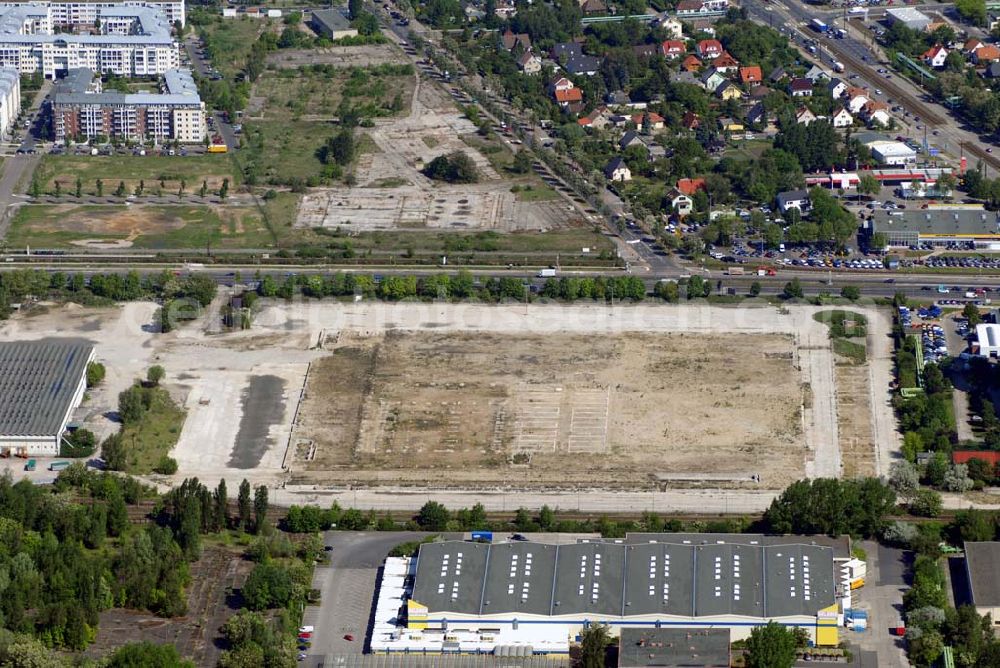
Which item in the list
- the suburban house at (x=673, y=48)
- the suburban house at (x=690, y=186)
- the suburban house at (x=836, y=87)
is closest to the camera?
the suburban house at (x=690, y=186)

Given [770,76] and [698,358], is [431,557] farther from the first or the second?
[770,76]

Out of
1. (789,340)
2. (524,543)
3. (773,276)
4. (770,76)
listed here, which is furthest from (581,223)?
(524,543)

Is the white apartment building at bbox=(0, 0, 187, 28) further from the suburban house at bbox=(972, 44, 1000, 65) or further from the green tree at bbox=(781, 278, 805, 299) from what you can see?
the green tree at bbox=(781, 278, 805, 299)

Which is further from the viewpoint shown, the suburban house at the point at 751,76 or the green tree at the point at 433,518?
the suburban house at the point at 751,76

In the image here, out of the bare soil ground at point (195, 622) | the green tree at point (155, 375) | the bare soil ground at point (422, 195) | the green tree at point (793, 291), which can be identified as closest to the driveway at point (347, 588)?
the bare soil ground at point (195, 622)

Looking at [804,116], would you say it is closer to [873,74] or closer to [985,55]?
[873,74]

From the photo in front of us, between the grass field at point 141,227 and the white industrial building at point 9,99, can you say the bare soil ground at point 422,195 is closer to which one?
the grass field at point 141,227

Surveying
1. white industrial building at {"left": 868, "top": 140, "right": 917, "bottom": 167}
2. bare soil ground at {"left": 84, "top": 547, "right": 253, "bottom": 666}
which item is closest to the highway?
white industrial building at {"left": 868, "top": 140, "right": 917, "bottom": 167}
